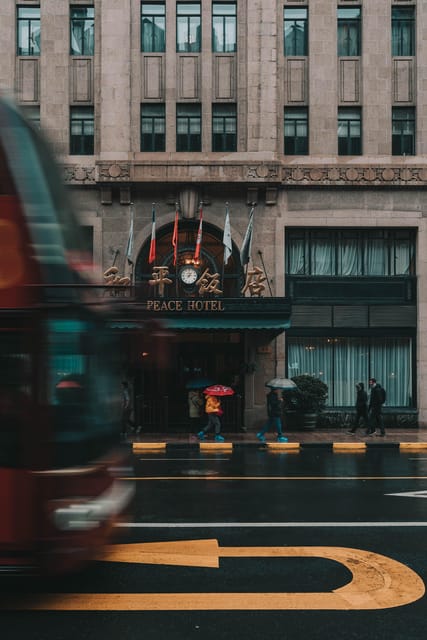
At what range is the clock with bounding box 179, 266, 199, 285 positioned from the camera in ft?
73.9

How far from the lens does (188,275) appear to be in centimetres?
2256

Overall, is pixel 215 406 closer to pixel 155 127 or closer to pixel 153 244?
pixel 153 244

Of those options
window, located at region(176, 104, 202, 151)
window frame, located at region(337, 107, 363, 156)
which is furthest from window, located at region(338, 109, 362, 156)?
window, located at region(176, 104, 202, 151)

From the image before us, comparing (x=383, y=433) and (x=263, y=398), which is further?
(x=263, y=398)

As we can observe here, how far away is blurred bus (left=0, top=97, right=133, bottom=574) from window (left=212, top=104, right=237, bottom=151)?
18056mm

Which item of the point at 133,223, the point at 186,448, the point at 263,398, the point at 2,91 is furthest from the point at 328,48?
the point at 2,91

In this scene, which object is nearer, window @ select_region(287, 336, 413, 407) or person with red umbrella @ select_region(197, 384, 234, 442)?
person with red umbrella @ select_region(197, 384, 234, 442)

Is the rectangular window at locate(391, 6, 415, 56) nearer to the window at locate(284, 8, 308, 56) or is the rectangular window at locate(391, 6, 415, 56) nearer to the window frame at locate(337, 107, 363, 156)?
the window frame at locate(337, 107, 363, 156)

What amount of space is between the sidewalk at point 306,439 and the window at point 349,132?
1031 centimetres

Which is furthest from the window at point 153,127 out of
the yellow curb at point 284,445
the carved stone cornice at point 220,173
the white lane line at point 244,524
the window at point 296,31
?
the white lane line at point 244,524

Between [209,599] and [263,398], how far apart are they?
16.4m

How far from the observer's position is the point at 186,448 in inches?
695

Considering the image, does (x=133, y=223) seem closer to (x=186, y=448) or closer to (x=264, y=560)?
(x=186, y=448)

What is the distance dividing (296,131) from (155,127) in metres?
5.26
